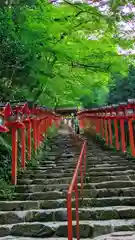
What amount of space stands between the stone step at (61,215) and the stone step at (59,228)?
0.97 ft

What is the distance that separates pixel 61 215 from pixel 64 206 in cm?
60

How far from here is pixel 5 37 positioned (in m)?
9.98

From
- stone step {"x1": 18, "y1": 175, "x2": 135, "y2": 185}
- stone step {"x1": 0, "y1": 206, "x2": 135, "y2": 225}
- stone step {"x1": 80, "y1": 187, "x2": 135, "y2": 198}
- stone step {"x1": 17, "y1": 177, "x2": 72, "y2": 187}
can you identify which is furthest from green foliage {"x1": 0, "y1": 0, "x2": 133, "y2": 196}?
stone step {"x1": 80, "y1": 187, "x2": 135, "y2": 198}

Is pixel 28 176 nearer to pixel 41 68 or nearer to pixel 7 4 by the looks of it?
pixel 41 68

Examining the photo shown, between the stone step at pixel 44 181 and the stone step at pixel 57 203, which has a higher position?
the stone step at pixel 44 181

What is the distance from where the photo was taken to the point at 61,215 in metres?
6.66

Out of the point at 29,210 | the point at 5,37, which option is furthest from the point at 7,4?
the point at 29,210

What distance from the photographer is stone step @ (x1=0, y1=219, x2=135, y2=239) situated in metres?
5.96

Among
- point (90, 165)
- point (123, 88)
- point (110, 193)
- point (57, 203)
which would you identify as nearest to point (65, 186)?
point (57, 203)

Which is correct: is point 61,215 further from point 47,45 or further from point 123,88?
point 123,88

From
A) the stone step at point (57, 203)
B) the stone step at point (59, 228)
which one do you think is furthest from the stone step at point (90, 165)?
the stone step at point (59, 228)

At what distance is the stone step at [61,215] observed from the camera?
6668mm

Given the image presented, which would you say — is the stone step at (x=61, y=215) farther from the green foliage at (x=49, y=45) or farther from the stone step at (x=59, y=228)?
the green foliage at (x=49, y=45)

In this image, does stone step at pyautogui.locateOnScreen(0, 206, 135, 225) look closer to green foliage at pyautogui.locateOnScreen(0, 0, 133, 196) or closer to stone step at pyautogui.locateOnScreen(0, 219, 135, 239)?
stone step at pyautogui.locateOnScreen(0, 219, 135, 239)
